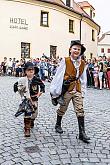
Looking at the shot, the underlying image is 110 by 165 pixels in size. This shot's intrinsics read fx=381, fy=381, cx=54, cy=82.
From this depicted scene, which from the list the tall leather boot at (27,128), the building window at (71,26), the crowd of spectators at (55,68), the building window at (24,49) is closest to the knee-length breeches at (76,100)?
the tall leather boot at (27,128)

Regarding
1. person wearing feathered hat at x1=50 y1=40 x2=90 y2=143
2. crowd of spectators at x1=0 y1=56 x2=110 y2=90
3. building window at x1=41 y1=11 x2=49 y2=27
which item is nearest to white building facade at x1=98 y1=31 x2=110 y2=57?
building window at x1=41 y1=11 x2=49 y2=27

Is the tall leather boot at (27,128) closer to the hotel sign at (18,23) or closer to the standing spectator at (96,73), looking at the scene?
the standing spectator at (96,73)

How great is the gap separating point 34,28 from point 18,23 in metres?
1.59

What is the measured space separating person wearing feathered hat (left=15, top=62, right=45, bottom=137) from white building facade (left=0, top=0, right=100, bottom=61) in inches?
973

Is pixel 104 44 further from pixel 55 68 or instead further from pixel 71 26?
pixel 55 68

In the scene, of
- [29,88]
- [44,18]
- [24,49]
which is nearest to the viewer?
[29,88]

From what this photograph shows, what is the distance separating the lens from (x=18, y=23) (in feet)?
107

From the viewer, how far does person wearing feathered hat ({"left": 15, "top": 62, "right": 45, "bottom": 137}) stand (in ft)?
22.9

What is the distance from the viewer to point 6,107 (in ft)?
35.1

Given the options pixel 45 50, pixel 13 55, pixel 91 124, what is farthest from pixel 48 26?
pixel 91 124

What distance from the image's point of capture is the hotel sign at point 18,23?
32.3m

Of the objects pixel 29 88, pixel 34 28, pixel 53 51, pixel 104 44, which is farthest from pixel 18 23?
pixel 104 44

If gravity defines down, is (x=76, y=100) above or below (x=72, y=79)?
below

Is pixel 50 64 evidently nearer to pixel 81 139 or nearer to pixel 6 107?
pixel 6 107
